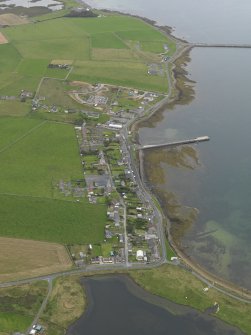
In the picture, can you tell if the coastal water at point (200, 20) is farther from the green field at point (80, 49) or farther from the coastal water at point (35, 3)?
the coastal water at point (35, 3)

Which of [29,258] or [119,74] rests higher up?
Answer: [119,74]

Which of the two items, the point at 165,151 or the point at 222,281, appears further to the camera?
the point at 165,151

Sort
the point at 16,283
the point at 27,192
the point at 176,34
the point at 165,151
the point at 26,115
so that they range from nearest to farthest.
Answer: the point at 16,283
the point at 27,192
the point at 165,151
the point at 26,115
the point at 176,34

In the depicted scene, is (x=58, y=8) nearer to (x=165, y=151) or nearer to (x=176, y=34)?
(x=176, y=34)

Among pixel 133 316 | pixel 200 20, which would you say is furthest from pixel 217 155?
pixel 200 20

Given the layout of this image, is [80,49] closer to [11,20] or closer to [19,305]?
[11,20]

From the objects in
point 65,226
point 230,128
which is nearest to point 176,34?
point 230,128

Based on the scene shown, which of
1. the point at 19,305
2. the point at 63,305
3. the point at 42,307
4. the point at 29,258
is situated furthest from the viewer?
the point at 29,258

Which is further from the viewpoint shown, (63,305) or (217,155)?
(217,155)
